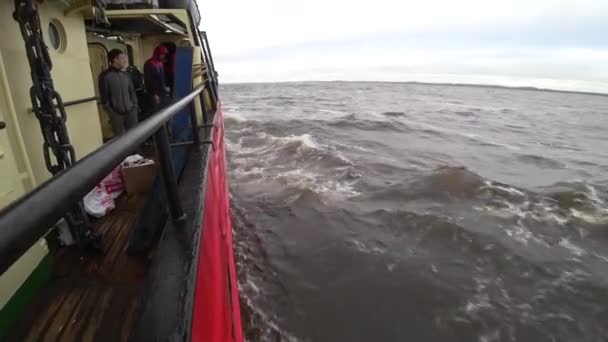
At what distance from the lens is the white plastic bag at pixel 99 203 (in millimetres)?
3069

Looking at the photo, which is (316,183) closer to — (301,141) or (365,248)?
(365,248)

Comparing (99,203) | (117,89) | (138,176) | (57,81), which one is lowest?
(99,203)

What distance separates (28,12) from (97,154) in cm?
202

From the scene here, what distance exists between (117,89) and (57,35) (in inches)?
51.2

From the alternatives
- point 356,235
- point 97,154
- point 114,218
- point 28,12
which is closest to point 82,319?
point 114,218

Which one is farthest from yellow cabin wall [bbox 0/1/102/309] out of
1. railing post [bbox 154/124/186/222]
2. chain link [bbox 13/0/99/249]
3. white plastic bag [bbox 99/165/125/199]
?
railing post [bbox 154/124/186/222]

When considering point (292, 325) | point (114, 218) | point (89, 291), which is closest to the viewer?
point (89, 291)

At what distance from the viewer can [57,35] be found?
3430 millimetres

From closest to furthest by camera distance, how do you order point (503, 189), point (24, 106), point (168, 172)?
point (168, 172) < point (24, 106) < point (503, 189)

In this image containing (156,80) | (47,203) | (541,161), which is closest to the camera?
(47,203)

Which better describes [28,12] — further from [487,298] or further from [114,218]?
[487,298]

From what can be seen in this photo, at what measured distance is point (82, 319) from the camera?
1.94 metres

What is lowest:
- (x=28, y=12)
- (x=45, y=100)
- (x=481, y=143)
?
(x=481, y=143)

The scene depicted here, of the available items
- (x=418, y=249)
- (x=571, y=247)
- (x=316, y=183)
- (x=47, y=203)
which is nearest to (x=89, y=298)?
(x=47, y=203)
